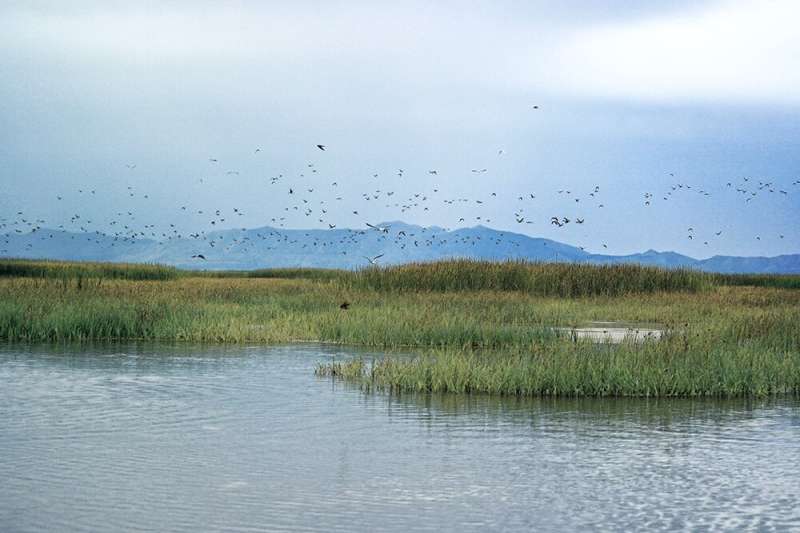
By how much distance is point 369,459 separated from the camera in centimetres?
1227

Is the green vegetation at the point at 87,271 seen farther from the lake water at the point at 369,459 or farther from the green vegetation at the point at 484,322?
the lake water at the point at 369,459

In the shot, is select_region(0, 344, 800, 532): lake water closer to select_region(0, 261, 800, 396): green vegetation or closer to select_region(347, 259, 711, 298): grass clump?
select_region(0, 261, 800, 396): green vegetation

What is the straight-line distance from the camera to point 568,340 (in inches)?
896

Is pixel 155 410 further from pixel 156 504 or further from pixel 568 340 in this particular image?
pixel 568 340

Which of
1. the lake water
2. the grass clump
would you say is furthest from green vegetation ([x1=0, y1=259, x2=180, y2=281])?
the lake water

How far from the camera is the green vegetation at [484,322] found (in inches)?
712

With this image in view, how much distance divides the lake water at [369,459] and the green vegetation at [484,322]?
85 cm

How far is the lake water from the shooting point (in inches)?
382

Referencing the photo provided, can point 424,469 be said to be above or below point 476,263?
below

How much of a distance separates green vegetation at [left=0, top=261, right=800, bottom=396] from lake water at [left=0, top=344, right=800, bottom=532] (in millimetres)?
854

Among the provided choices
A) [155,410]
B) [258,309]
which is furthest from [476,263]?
[155,410]

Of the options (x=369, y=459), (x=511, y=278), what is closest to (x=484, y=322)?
(x=511, y=278)

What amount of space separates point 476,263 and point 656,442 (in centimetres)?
2846

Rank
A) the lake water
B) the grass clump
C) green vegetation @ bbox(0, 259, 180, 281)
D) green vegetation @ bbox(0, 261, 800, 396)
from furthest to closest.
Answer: green vegetation @ bbox(0, 259, 180, 281) < the grass clump < green vegetation @ bbox(0, 261, 800, 396) < the lake water
